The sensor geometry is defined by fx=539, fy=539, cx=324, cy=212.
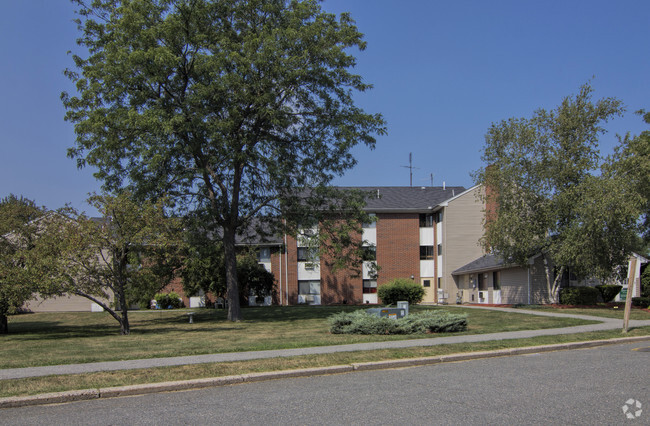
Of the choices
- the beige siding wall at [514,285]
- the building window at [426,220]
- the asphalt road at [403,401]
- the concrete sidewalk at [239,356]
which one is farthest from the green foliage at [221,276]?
the asphalt road at [403,401]

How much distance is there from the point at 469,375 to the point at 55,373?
7340 millimetres

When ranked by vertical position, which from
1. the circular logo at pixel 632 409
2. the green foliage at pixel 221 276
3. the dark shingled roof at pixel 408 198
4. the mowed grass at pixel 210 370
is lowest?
the mowed grass at pixel 210 370

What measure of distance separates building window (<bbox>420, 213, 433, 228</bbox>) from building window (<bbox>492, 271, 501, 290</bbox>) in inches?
322

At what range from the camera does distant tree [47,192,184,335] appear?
→ 1786 centimetres

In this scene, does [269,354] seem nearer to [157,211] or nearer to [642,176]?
[157,211]

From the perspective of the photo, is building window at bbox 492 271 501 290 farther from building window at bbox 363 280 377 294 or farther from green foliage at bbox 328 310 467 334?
green foliage at bbox 328 310 467 334

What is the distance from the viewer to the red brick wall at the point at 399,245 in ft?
139

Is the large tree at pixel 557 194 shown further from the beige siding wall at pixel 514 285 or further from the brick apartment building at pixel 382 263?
the brick apartment building at pixel 382 263

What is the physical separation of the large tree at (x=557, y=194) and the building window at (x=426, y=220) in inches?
480

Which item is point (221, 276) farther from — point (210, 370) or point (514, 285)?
point (210, 370)

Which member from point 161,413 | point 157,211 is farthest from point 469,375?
point 157,211

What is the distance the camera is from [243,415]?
6.63 meters

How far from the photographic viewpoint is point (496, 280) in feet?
117

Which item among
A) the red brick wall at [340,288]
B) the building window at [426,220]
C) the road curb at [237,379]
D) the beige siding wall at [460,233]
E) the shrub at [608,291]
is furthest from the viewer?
the building window at [426,220]
